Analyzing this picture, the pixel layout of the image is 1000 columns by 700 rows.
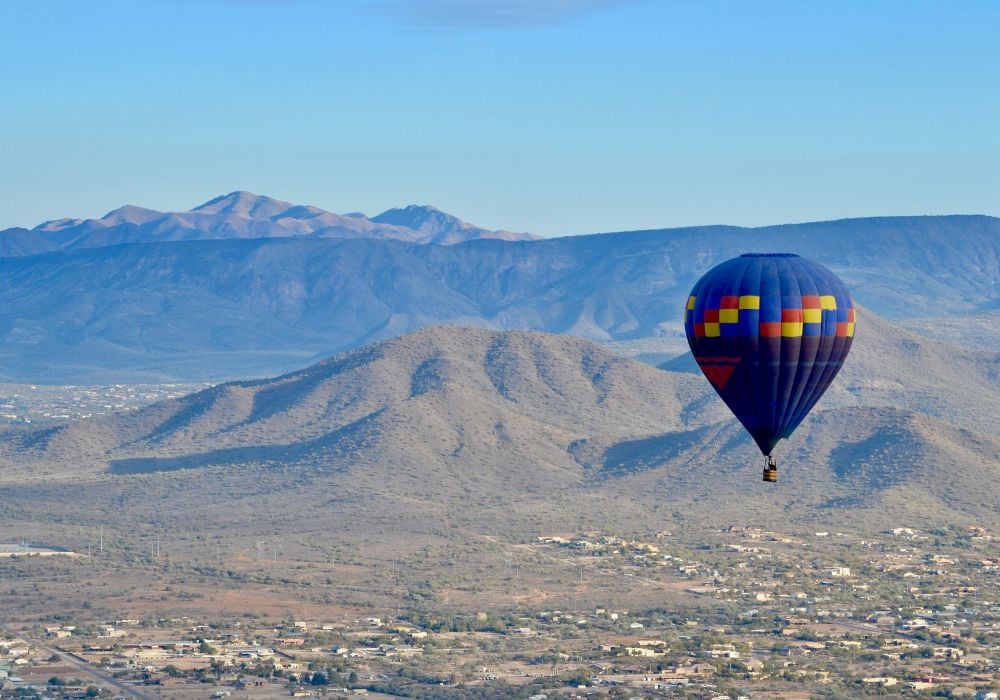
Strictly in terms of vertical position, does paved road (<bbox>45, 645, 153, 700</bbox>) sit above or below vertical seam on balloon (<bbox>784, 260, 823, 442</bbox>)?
below

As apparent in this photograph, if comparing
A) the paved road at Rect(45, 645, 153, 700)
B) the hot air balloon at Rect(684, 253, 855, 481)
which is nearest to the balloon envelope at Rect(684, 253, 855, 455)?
the hot air balloon at Rect(684, 253, 855, 481)

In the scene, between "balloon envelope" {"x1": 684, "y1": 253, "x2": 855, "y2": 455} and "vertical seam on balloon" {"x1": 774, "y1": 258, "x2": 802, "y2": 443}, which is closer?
"balloon envelope" {"x1": 684, "y1": 253, "x2": 855, "y2": 455}

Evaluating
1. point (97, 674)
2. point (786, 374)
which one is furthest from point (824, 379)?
point (97, 674)

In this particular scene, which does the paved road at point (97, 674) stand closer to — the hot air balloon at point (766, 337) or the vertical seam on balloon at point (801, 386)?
the hot air balloon at point (766, 337)

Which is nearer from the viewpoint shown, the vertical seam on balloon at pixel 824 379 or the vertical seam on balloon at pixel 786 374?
the vertical seam on balloon at pixel 786 374

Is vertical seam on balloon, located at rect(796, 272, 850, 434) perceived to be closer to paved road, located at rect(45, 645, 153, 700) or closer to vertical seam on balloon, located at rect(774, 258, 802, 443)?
vertical seam on balloon, located at rect(774, 258, 802, 443)

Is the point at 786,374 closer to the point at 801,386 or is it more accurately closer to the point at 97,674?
the point at 801,386

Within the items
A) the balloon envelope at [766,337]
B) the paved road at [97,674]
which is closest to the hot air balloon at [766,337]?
the balloon envelope at [766,337]

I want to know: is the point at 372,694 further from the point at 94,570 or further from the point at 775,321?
the point at 94,570
